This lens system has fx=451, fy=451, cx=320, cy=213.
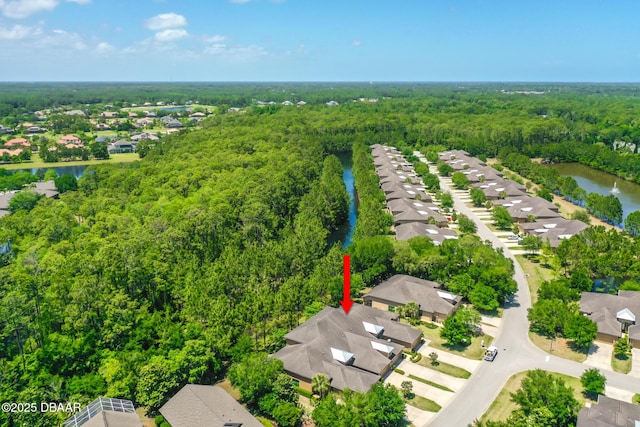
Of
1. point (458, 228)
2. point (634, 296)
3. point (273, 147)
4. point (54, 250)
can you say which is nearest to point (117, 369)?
point (54, 250)

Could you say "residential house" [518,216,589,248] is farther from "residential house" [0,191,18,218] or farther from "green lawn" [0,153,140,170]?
"green lawn" [0,153,140,170]

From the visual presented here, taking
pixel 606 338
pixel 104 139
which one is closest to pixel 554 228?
pixel 606 338

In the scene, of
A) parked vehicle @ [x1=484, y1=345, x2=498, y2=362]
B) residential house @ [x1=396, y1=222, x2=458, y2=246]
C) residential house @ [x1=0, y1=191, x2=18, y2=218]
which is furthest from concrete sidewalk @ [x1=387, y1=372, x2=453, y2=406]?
residential house @ [x1=0, y1=191, x2=18, y2=218]

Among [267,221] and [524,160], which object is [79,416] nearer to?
[267,221]

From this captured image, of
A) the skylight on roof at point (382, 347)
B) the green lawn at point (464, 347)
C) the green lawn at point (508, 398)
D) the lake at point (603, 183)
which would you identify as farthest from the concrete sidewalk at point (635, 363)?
the lake at point (603, 183)

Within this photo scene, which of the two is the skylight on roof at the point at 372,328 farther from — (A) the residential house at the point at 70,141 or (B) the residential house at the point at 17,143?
(B) the residential house at the point at 17,143

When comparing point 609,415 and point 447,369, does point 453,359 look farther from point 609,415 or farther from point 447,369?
point 609,415
